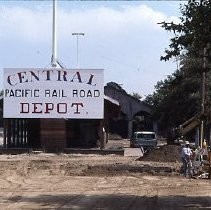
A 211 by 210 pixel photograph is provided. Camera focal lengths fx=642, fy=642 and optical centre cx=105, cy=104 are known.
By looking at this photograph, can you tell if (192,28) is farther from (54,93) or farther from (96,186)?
(54,93)

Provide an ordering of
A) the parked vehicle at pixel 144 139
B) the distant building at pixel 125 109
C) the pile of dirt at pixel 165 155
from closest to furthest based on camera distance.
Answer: the pile of dirt at pixel 165 155
the parked vehicle at pixel 144 139
the distant building at pixel 125 109

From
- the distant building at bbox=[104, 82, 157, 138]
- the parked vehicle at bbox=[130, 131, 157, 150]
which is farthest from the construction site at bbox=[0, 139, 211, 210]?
the distant building at bbox=[104, 82, 157, 138]

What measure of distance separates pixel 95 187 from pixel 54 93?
24638mm

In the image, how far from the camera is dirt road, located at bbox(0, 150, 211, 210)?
61.5 ft

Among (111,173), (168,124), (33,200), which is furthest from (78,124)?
(33,200)

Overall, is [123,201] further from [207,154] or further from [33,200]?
[207,154]

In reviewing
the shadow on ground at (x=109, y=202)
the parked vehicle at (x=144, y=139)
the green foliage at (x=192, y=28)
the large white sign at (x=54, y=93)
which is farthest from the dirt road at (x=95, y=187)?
the parked vehicle at (x=144, y=139)

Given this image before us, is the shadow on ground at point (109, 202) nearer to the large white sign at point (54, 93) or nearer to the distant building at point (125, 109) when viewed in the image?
the large white sign at point (54, 93)

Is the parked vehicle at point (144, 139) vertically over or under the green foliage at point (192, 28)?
under

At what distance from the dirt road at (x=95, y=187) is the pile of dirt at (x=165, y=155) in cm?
654

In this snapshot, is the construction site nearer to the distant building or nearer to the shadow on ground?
the shadow on ground

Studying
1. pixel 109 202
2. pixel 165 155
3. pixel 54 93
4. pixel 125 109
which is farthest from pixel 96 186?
pixel 125 109

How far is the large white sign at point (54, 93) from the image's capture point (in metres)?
48.8

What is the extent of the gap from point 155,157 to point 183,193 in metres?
22.0
